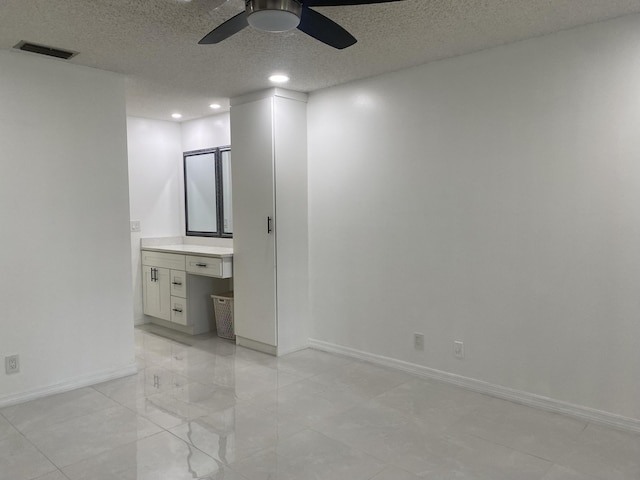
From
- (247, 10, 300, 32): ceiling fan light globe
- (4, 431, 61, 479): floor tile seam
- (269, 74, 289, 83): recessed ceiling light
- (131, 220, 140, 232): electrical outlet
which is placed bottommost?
(4, 431, 61, 479): floor tile seam

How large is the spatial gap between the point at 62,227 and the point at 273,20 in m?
2.24

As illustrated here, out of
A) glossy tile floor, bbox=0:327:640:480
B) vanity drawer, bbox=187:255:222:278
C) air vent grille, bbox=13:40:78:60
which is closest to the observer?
glossy tile floor, bbox=0:327:640:480

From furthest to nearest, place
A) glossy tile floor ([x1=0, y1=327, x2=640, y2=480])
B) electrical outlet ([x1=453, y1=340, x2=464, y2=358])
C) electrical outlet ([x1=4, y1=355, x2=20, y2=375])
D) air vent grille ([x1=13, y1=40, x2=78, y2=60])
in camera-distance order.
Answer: electrical outlet ([x1=453, y1=340, x2=464, y2=358])
electrical outlet ([x1=4, y1=355, x2=20, y2=375])
air vent grille ([x1=13, y1=40, x2=78, y2=60])
glossy tile floor ([x1=0, y1=327, x2=640, y2=480])

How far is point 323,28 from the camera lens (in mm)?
2270

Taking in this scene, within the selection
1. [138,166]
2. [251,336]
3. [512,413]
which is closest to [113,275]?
[251,336]

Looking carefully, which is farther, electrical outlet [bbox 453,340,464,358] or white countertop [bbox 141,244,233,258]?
white countertop [bbox 141,244,233,258]

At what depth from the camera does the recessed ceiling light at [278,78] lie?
375 cm

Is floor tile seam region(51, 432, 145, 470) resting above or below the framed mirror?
below

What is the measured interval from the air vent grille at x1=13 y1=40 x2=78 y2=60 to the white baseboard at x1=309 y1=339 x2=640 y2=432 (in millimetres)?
3081

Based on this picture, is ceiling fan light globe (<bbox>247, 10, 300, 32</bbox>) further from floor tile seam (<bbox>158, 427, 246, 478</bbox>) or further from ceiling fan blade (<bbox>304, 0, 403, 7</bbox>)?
floor tile seam (<bbox>158, 427, 246, 478</bbox>)

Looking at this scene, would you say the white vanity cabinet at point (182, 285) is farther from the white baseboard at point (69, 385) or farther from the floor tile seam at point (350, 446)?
the floor tile seam at point (350, 446)

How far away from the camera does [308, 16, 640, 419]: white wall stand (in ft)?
8.96

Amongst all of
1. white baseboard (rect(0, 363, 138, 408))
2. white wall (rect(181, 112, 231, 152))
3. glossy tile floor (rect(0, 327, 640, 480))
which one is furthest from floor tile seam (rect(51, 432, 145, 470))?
white wall (rect(181, 112, 231, 152))

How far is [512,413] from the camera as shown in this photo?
9.69 feet
